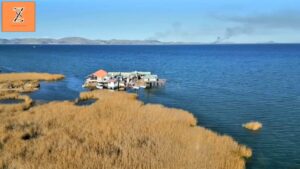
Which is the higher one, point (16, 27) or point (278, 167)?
point (16, 27)

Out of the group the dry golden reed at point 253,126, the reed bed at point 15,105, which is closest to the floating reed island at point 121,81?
the reed bed at point 15,105

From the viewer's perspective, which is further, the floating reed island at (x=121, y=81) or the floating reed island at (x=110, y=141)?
the floating reed island at (x=121, y=81)

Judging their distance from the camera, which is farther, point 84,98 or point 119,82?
point 119,82

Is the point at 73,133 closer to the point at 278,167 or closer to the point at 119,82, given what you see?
the point at 278,167

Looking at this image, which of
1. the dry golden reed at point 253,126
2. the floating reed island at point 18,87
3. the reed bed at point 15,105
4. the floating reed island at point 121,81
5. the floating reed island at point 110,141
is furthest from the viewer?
the floating reed island at point 121,81

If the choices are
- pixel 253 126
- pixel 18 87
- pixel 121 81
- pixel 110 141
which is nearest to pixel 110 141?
pixel 110 141

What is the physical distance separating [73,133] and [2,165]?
24.3 feet

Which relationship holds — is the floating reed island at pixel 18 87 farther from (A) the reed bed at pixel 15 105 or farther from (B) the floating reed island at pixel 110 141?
(B) the floating reed island at pixel 110 141

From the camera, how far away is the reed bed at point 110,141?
73.7 ft

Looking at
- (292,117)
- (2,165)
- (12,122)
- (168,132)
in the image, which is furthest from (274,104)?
(2,165)

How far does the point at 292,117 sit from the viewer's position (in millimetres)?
38812

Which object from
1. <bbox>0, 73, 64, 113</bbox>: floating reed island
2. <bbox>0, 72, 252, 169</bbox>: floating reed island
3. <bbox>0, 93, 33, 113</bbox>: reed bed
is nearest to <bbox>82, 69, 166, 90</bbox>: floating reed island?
<bbox>0, 73, 64, 113</bbox>: floating reed island

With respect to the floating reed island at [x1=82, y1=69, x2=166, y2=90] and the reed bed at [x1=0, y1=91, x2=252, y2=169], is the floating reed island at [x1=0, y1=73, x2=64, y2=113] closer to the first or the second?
the reed bed at [x1=0, y1=91, x2=252, y2=169]

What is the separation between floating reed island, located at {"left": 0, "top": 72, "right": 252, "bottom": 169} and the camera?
2247cm
